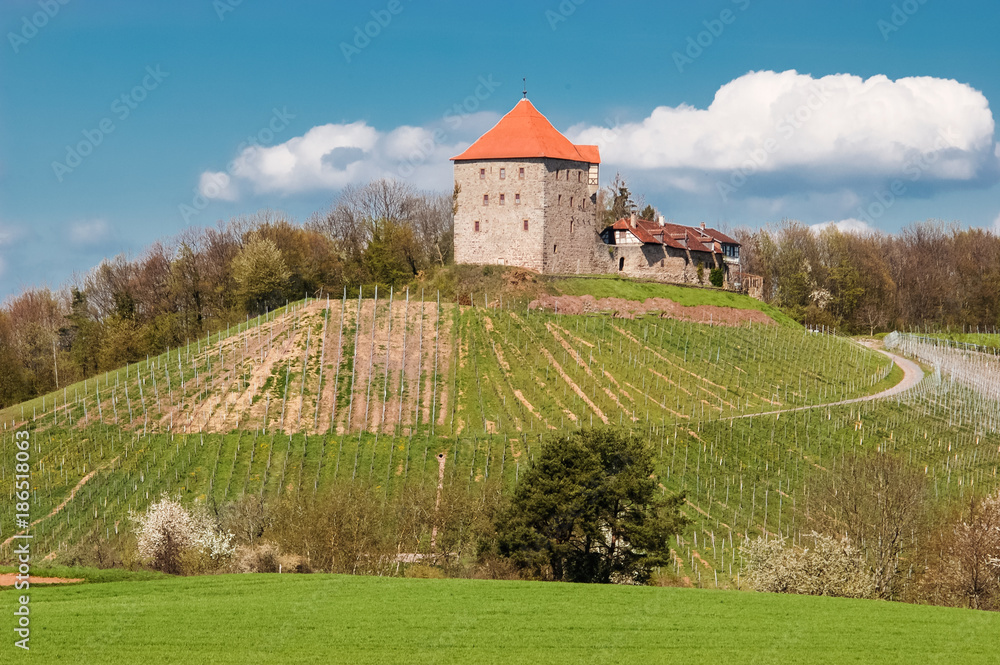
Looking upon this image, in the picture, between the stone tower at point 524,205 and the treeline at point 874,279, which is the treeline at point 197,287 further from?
the treeline at point 874,279

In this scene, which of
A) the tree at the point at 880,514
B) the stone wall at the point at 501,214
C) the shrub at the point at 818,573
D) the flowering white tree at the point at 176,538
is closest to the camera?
the shrub at the point at 818,573

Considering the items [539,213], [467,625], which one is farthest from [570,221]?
[467,625]

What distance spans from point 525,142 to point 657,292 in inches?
606

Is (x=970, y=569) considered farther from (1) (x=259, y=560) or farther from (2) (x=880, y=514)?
(1) (x=259, y=560)

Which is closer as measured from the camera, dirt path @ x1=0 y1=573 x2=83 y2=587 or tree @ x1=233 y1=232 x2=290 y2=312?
dirt path @ x1=0 y1=573 x2=83 y2=587

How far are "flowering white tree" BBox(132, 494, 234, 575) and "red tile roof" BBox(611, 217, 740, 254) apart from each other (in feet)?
174

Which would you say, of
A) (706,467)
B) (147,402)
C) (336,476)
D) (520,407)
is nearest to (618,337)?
(520,407)

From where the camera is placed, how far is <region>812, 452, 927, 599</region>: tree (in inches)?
1570

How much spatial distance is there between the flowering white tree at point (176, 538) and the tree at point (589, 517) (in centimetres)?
1068

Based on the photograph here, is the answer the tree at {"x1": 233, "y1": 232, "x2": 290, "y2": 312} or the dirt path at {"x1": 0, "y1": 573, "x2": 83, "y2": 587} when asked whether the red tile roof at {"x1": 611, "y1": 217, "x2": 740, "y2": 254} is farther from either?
the dirt path at {"x1": 0, "y1": 573, "x2": 83, "y2": 587}

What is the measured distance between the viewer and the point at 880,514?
136ft

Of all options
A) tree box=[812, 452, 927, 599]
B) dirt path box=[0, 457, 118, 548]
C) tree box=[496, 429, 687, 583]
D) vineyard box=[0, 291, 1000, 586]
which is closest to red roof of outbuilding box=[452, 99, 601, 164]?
vineyard box=[0, 291, 1000, 586]

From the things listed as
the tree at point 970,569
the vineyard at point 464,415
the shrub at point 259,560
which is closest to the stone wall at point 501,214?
the vineyard at point 464,415

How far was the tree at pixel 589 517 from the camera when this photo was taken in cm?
3662
